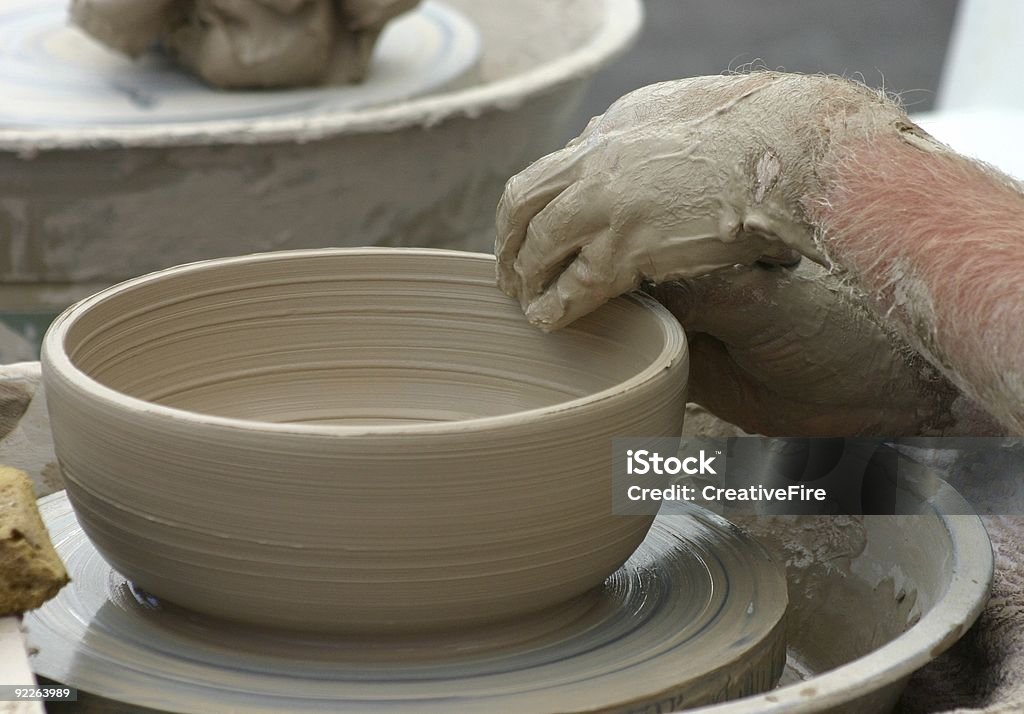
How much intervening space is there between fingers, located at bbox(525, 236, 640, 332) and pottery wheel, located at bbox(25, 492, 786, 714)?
0.23 meters

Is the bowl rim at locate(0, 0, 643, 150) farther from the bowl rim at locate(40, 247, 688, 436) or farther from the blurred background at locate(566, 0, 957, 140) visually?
the blurred background at locate(566, 0, 957, 140)

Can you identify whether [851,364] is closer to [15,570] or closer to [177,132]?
[15,570]

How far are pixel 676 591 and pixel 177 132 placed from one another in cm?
123

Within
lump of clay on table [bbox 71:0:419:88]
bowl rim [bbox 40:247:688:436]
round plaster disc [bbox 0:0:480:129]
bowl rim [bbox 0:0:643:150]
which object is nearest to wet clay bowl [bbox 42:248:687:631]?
bowl rim [bbox 40:247:688:436]

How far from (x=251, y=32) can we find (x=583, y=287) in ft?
5.93

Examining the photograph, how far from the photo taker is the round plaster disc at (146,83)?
253 cm

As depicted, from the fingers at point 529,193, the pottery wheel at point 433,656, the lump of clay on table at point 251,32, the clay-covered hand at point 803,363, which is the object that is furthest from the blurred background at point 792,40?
the pottery wheel at point 433,656

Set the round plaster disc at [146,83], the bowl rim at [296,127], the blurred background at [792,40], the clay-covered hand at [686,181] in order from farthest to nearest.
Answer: the blurred background at [792,40], the round plaster disc at [146,83], the bowl rim at [296,127], the clay-covered hand at [686,181]

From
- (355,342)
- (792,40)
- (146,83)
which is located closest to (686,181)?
(355,342)

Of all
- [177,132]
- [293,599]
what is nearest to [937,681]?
[293,599]

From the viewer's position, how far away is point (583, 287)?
3.29 feet

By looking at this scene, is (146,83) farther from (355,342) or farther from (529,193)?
(529,193)

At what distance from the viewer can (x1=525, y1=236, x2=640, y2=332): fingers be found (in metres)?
0.97

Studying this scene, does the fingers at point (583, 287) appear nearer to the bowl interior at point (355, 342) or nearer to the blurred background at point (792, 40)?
the bowl interior at point (355, 342)
